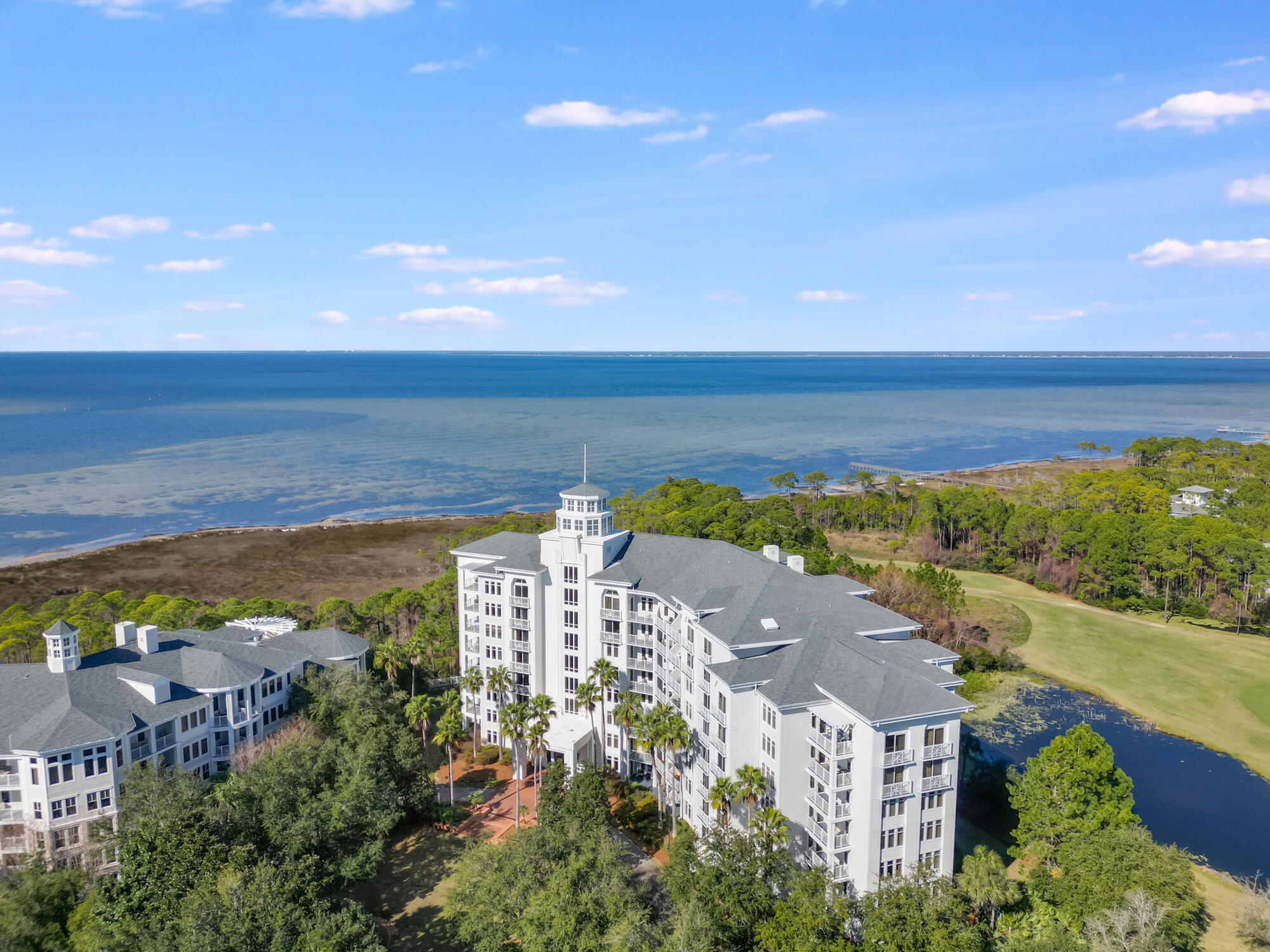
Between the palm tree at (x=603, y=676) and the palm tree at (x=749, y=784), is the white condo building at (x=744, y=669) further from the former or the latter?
the palm tree at (x=749, y=784)

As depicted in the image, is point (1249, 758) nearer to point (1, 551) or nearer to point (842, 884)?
point (842, 884)

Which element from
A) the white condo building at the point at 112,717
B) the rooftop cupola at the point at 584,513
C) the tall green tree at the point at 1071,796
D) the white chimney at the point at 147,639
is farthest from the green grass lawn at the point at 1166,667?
the white chimney at the point at 147,639

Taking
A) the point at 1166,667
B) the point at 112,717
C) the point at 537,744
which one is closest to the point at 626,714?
the point at 537,744

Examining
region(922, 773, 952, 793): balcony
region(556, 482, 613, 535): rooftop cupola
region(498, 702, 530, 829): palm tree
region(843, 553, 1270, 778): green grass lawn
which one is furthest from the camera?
region(843, 553, 1270, 778): green grass lawn

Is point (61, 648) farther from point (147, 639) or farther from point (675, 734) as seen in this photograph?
point (675, 734)

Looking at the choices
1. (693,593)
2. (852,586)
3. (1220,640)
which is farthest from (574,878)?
(1220,640)

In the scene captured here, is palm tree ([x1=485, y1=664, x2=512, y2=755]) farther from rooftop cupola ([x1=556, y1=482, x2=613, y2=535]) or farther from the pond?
the pond

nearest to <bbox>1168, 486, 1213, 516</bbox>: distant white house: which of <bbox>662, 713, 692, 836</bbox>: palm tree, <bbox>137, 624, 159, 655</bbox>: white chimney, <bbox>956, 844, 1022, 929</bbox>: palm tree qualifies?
<bbox>956, 844, 1022, 929</bbox>: palm tree
